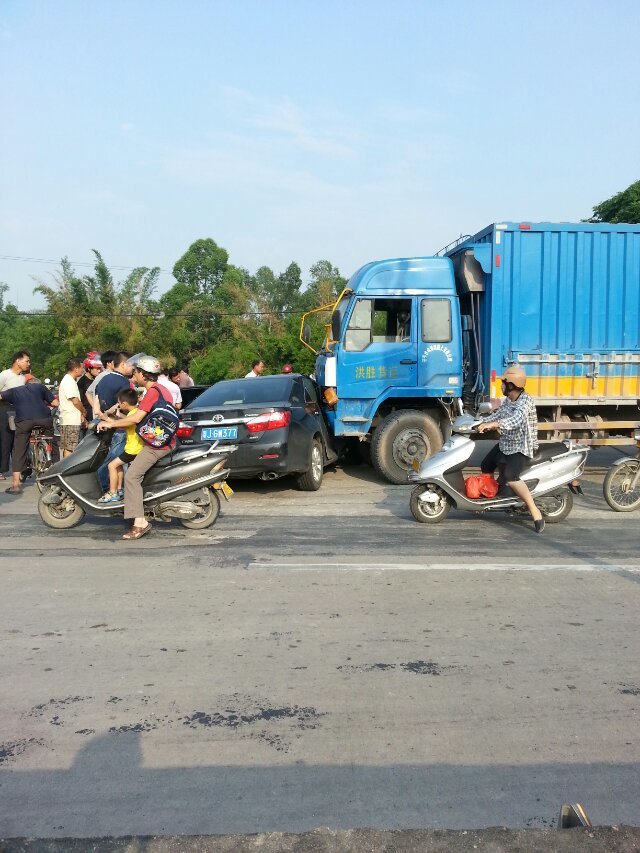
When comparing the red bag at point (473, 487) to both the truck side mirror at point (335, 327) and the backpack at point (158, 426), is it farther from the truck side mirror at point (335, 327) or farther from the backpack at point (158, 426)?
the truck side mirror at point (335, 327)

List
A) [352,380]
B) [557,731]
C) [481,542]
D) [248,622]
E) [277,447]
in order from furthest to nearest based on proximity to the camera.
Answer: [352,380] < [277,447] < [481,542] < [248,622] < [557,731]

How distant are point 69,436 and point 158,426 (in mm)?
3926

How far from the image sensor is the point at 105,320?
35.5 meters

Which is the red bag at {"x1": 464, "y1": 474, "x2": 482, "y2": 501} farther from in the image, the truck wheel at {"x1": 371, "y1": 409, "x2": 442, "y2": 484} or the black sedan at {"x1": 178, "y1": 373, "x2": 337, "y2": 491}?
the truck wheel at {"x1": 371, "y1": 409, "x2": 442, "y2": 484}

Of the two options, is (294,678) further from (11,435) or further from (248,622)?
(11,435)

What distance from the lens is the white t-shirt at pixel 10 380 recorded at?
10.9m

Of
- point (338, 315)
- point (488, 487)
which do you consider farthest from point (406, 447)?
point (488, 487)

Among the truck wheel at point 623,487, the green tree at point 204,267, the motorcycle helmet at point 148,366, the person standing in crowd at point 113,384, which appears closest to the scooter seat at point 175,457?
the motorcycle helmet at point 148,366

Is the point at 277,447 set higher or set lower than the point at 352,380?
lower

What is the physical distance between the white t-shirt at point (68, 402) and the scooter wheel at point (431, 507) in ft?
16.7

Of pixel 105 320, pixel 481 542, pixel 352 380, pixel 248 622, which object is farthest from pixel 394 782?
pixel 105 320

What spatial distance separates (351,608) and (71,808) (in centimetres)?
264

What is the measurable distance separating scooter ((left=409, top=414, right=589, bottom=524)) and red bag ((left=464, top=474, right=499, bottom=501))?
0.19 ft

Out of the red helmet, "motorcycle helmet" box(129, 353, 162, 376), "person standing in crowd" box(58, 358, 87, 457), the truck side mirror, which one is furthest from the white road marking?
the red helmet
